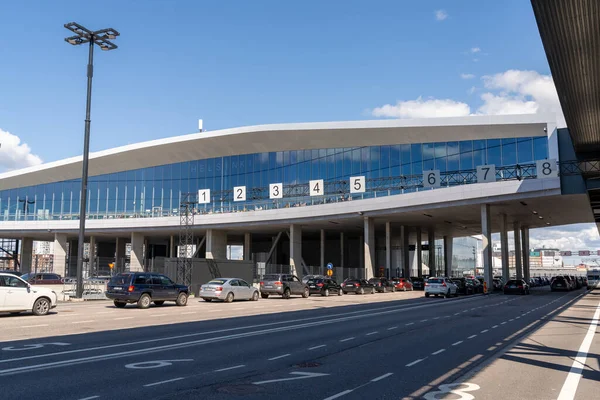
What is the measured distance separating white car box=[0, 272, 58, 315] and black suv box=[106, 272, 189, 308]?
464 centimetres

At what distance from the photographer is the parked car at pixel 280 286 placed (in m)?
38.6

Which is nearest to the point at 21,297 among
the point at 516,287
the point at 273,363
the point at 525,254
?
the point at 273,363

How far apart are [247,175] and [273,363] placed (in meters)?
57.7

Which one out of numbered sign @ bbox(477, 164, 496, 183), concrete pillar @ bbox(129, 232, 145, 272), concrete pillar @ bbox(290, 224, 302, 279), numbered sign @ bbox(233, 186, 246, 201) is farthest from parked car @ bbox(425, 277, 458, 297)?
concrete pillar @ bbox(129, 232, 145, 272)

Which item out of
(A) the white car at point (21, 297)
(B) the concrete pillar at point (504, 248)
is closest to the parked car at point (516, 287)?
(B) the concrete pillar at point (504, 248)

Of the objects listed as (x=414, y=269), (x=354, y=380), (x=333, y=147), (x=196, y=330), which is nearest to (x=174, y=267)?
(x=196, y=330)

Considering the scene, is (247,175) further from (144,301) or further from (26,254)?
(144,301)

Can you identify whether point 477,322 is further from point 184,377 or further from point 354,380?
point 184,377

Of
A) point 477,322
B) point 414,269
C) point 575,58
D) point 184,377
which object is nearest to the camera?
point 184,377

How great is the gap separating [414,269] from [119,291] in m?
71.4

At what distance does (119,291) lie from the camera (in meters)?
26.2

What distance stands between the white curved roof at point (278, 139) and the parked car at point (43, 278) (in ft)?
77.7

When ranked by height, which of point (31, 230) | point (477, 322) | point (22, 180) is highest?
point (22, 180)

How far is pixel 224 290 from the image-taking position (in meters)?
32.7
